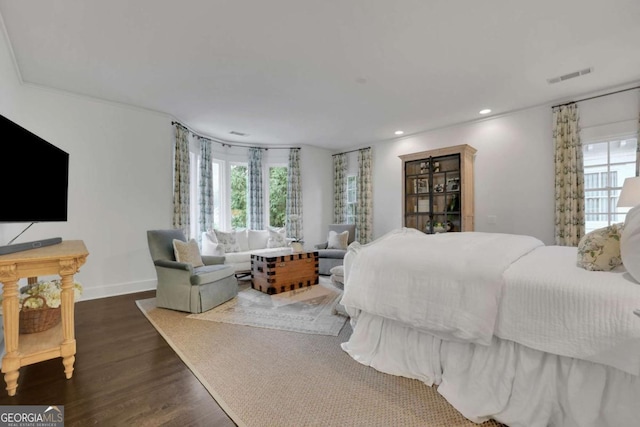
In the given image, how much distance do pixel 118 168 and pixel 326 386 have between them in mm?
4151

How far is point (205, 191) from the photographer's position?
561 cm

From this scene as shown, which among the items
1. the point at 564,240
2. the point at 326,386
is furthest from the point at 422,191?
the point at 326,386

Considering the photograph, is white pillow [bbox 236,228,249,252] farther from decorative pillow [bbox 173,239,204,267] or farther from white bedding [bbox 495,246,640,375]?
white bedding [bbox 495,246,640,375]

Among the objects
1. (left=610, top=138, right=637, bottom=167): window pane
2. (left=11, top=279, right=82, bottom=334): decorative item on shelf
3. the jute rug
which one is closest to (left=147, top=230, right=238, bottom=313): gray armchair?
the jute rug

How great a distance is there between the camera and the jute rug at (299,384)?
1591 mm

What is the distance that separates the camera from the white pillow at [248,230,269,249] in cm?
567

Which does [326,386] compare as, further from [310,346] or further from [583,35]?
[583,35]

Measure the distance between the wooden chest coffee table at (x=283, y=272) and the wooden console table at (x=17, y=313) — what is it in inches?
91.9

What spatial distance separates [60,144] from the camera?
12.2 feet

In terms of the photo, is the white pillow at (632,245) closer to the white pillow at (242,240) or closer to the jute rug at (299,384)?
the jute rug at (299,384)

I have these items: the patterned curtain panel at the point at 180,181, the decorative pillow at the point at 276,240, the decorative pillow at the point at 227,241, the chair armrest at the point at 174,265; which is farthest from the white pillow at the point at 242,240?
the chair armrest at the point at 174,265

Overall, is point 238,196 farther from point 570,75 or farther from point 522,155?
point 570,75

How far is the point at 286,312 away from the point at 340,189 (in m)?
4.17

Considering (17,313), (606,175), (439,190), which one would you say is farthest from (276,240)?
(606,175)
